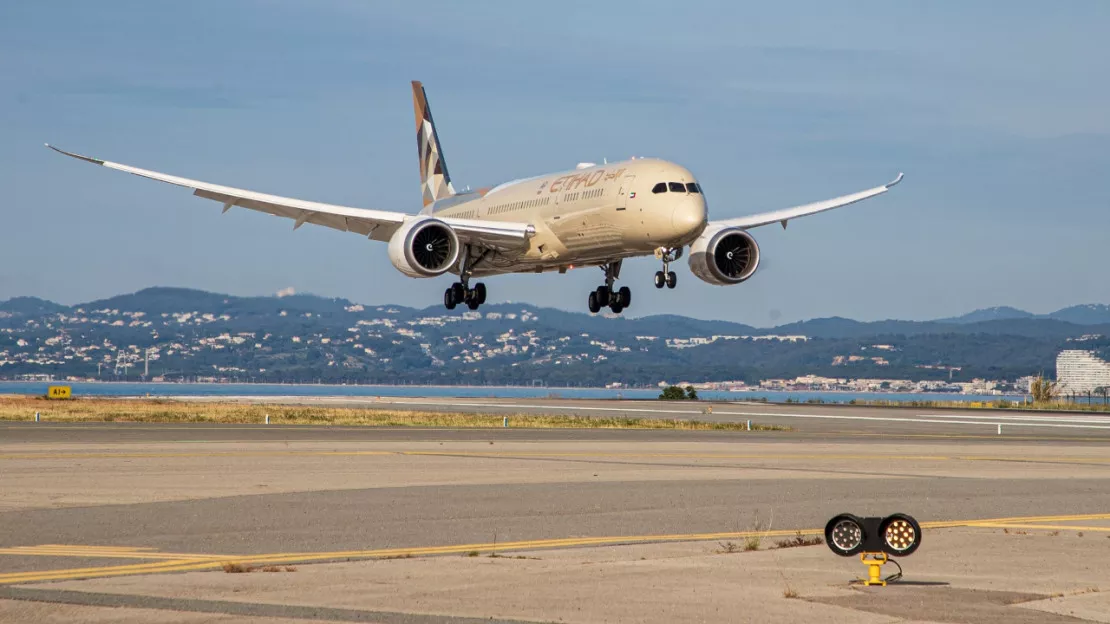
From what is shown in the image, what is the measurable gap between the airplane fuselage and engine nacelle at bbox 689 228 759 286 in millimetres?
2601

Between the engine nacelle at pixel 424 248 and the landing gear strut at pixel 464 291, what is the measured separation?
410 cm

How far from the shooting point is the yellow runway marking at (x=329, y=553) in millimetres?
16062

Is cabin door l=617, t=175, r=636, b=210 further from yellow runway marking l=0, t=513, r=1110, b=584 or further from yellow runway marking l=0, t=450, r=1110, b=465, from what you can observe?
yellow runway marking l=0, t=513, r=1110, b=584

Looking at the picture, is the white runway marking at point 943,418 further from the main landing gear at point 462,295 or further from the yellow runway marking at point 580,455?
the yellow runway marking at point 580,455

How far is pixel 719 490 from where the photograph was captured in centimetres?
2945

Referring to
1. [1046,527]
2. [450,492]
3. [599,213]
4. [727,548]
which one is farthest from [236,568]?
[599,213]

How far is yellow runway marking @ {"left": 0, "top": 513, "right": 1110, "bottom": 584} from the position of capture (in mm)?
16062

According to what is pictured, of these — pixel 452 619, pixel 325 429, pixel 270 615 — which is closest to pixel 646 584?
pixel 452 619

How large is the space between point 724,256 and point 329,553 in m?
41.6

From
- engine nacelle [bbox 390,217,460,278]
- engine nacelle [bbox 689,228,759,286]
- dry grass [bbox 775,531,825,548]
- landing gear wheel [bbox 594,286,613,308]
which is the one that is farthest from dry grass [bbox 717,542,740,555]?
landing gear wheel [bbox 594,286,613,308]

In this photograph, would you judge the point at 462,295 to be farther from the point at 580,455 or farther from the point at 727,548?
the point at 727,548

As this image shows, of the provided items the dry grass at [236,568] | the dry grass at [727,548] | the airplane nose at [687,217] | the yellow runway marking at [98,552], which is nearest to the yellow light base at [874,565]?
the dry grass at [727,548]

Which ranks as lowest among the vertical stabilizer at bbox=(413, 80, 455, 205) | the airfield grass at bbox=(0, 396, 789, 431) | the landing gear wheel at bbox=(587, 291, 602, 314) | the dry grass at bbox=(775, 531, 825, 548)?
the dry grass at bbox=(775, 531, 825, 548)

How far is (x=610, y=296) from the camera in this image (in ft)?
213
